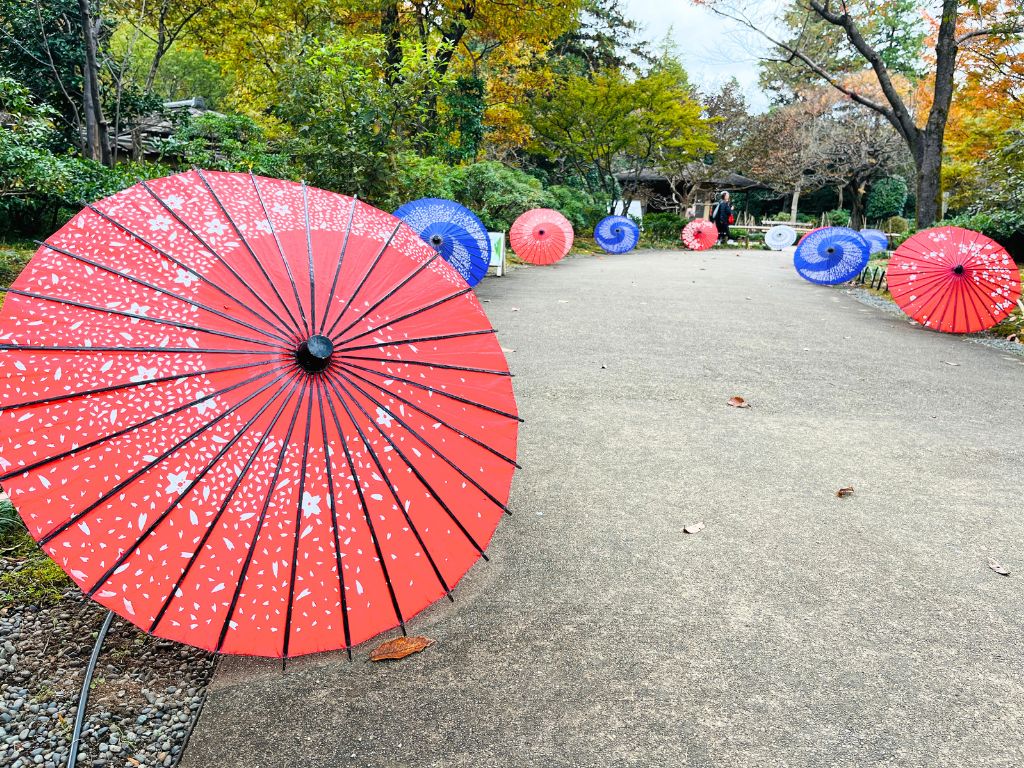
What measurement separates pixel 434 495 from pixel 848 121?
33.6 m

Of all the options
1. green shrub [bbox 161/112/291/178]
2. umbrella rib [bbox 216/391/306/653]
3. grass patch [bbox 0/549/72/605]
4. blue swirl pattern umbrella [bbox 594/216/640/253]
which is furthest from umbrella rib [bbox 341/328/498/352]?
blue swirl pattern umbrella [bbox 594/216/640/253]

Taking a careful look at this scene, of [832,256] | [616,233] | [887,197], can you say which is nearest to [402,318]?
[832,256]

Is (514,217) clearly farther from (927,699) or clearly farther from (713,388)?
(927,699)

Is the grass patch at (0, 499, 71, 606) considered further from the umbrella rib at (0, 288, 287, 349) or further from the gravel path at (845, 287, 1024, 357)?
the gravel path at (845, 287, 1024, 357)

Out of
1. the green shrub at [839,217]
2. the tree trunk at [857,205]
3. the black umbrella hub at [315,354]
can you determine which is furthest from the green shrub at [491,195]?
the tree trunk at [857,205]

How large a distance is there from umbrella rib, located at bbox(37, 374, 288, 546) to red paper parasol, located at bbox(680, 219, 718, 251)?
22.6 metres

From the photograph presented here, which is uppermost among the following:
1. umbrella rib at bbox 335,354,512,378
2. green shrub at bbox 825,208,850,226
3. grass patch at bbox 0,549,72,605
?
green shrub at bbox 825,208,850,226

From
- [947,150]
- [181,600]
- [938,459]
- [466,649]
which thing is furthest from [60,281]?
[947,150]

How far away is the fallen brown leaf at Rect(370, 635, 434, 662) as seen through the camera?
2172 millimetres

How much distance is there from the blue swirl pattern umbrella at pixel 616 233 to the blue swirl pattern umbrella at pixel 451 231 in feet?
34.9

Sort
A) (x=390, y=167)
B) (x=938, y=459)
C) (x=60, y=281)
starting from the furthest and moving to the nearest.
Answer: (x=390, y=167)
(x=938, y=459)
(x=60, y=281)

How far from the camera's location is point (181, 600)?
1644mm

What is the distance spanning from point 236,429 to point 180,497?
0.71 feet

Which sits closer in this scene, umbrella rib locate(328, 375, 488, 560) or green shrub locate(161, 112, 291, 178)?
umbrella rib locate(328, 375, 488, 560)
